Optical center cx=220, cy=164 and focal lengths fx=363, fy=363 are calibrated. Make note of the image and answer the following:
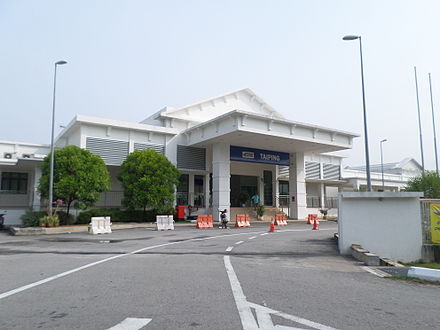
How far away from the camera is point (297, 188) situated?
111ft

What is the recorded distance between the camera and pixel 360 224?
12.1 meters

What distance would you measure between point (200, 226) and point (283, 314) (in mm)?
18611

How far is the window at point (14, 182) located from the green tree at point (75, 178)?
8.37 meters

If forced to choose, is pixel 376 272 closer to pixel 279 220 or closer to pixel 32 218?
pixel 279 220

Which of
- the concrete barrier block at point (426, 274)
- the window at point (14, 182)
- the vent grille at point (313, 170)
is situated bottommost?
the concrete barrier block at point (426, 274)

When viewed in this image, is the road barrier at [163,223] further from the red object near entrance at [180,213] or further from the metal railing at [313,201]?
the metal railing at [313,201]

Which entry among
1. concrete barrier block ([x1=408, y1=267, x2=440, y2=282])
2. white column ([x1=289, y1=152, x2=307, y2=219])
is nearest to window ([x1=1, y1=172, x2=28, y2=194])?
white column ([x1=289, y1=152, x2=307, y2=219])

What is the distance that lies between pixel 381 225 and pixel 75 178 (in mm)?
17541

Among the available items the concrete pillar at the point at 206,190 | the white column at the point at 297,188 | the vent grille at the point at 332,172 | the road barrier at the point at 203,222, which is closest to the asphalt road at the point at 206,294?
the road barrier at the point at 203,222

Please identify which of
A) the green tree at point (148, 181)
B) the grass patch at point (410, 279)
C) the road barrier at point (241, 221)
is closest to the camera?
the grass patch at point (410, 279)

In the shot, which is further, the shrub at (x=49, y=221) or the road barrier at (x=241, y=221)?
the road barrier at (x=241, y=221)

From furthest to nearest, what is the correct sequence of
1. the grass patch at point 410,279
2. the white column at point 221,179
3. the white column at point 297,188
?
1. the white column at point 297,188
2. the white column at point 221,179
3. the grass patch at point 410,279

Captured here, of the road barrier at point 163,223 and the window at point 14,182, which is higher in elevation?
the window at point 14,182

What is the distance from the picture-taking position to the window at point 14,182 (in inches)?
1139
